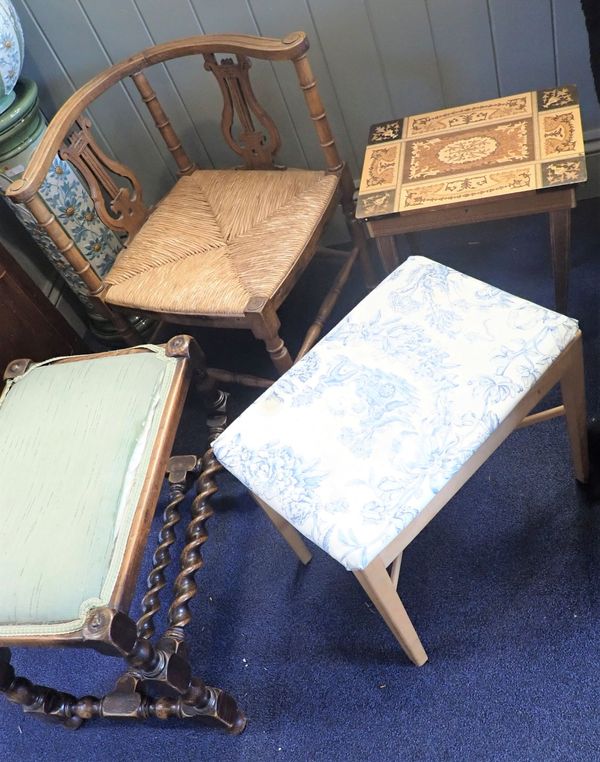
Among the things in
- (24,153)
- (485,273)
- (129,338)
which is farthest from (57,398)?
(485,273)

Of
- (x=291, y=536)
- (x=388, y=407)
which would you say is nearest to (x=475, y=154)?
(x=388, y=407)

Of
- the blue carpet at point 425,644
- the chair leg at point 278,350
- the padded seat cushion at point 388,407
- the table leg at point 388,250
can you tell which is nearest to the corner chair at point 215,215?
the chair leg at point 278,350

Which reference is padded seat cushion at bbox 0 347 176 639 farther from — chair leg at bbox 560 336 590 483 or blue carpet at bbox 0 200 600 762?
chair leg at bbox 560 336 590 483

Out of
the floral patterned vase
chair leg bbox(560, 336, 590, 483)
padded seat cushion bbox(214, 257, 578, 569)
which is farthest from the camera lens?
the floral patterned vase

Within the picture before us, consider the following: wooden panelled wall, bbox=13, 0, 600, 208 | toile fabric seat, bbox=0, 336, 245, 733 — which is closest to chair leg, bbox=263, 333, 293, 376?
toile fabric seat, bbox=0, 336, 245, 733

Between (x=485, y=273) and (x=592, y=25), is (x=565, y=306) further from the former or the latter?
(x=592, y=25)

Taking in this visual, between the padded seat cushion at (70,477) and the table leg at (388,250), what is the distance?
0.51 metres

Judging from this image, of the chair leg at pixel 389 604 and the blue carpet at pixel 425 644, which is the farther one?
the blue carpet at pixel 425 644

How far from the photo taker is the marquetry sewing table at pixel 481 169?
1274 millimetres

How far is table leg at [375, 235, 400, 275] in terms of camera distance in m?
1.41

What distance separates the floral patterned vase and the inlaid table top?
676 mm

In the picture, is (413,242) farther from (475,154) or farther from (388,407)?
(388,407)

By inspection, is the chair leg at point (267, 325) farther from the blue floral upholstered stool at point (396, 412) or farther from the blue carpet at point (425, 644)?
the blue carpet at point (425, 644)

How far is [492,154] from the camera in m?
1.35
